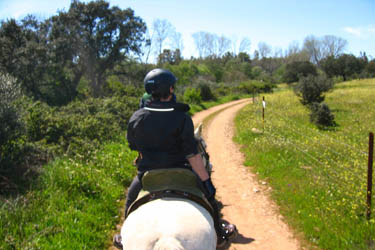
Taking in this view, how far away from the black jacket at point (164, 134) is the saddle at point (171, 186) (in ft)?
0.47

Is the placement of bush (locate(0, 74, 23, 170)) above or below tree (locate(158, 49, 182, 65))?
below

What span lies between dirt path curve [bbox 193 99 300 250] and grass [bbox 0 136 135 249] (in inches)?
89.6

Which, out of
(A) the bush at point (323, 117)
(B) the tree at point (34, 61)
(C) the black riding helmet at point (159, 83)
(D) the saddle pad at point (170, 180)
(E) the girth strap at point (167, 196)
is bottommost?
(A) the bush at point (323, 117)

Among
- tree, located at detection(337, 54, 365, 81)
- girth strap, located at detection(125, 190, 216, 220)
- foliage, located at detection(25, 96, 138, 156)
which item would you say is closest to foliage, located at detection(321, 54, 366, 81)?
tree, located at detection(337, 54, 365, 81)

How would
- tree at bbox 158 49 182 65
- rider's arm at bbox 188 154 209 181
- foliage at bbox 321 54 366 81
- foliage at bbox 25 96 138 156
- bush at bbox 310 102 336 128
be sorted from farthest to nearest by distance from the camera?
1. tree at bbox 158 49 182 65
2. foliage at bbox 321 54 366 81
3. bush at bbox 310 102 336 128
4. foliage at bbox 25 96 138 156
5. rider's arm at bbox 188 154 209 181

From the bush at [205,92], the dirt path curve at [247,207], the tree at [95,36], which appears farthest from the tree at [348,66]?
the dirt path curve at [247,207]

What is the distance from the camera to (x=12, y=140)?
7.19m

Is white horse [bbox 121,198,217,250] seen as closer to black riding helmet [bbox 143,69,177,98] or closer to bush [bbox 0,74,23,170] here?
black riding helmet [bbox 143,69,177,98]

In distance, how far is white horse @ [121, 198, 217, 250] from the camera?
1957 millimetres

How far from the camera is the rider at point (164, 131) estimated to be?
268cm

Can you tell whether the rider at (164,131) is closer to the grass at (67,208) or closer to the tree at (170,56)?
the grass at (67,208)

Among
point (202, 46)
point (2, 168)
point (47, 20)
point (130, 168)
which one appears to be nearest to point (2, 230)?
point (2, 168)

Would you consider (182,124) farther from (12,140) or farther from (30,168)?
(12,140)

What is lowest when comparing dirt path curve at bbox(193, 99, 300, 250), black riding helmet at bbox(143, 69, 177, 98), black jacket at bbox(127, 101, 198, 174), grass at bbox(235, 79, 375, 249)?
dirt path curve at bbox(193, 99, 300, 250)
